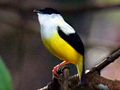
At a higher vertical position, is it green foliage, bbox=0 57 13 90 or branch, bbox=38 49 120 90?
green foliage, bbox=0 57 13 90

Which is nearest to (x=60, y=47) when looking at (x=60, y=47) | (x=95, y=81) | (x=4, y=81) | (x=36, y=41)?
(x=60, y=47)

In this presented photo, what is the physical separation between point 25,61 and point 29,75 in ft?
0.66

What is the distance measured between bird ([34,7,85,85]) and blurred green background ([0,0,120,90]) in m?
1.44

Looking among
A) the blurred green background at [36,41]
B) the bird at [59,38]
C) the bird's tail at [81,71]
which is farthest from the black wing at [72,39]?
the blurred green background at [36,41]

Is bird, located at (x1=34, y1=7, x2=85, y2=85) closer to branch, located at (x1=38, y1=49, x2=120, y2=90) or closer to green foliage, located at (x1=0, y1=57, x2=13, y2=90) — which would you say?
branch, located at (x1=38, y1=49, x2=120, y2=90)

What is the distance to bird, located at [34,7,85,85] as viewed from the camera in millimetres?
1529

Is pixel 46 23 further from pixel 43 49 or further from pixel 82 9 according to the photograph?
pixel 43 49

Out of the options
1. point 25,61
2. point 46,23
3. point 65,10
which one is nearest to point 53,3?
point 65,10

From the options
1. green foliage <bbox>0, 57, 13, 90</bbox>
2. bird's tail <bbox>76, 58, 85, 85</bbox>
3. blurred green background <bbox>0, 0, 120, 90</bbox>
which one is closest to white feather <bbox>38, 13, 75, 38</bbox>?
bird's tail <bbox>76, 58, 85, 85</bbox>

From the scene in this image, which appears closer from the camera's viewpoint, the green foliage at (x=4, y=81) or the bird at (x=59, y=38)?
the green foliage at (x=4, y=81)

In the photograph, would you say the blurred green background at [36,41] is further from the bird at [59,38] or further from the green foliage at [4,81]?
the green foliage at [4,81]

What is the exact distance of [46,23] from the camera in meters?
1.58

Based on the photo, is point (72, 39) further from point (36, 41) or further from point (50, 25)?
point (36, 41)

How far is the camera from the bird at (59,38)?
5.02 feet
